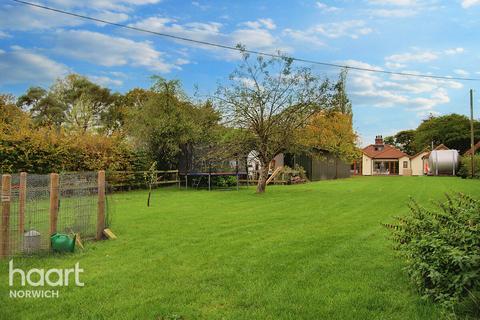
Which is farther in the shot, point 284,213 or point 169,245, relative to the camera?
point 284,213

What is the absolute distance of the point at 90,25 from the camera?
43.3 ft

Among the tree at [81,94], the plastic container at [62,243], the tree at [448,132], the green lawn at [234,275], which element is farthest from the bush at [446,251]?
the tree at [448,132]

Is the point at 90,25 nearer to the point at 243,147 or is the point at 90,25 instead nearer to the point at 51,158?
the point at 51,158

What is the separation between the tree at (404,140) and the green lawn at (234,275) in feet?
247

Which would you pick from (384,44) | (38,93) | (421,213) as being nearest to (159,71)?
(384,44)

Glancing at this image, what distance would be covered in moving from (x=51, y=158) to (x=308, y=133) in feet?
36.5

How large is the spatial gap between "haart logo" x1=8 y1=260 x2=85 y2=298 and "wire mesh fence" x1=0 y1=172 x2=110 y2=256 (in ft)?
2.23

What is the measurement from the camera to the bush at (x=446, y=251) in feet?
12.6

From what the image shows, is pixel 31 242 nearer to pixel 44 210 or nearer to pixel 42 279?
pixel 44 210

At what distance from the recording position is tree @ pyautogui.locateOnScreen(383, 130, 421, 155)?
78938mm

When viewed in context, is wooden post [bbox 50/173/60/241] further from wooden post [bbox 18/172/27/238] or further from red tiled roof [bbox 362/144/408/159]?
red tiled roof [bbox 362/144/408/159]

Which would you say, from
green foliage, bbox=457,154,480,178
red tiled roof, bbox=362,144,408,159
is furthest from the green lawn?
red tiled roof, bbox=362,144,408,159

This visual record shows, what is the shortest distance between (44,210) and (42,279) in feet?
6.82

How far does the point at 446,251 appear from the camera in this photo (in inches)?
163
